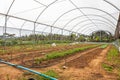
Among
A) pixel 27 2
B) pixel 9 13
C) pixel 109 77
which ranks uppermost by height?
pixel 27 2

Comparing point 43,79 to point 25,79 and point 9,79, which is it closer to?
point 25,79

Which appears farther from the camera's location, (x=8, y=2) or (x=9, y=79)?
(x=8, y=2)

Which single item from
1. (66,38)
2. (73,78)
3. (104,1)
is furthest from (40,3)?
(66,38)

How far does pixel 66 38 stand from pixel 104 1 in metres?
21.2

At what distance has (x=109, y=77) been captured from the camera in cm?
494

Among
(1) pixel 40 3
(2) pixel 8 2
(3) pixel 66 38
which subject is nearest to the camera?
(2) pixel 8 2

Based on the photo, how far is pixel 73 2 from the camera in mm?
15062

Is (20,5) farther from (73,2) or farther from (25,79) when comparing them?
(25,79)

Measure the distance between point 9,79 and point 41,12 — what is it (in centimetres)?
1236

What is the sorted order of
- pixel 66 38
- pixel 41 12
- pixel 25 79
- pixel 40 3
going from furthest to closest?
1. pixel 66 38
2. pixel 41 12
3. pixel 40 3
4. pixel 25 79

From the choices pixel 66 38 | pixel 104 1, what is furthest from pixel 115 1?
pixel 66 38

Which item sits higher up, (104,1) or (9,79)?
(104,1)

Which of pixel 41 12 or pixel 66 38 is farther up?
pixel 41 12

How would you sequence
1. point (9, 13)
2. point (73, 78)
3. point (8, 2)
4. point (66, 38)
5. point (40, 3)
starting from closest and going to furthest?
point (73, 78)
point (8, 2)
point (9, 13)
point (40, 3)
point (66, 38)
